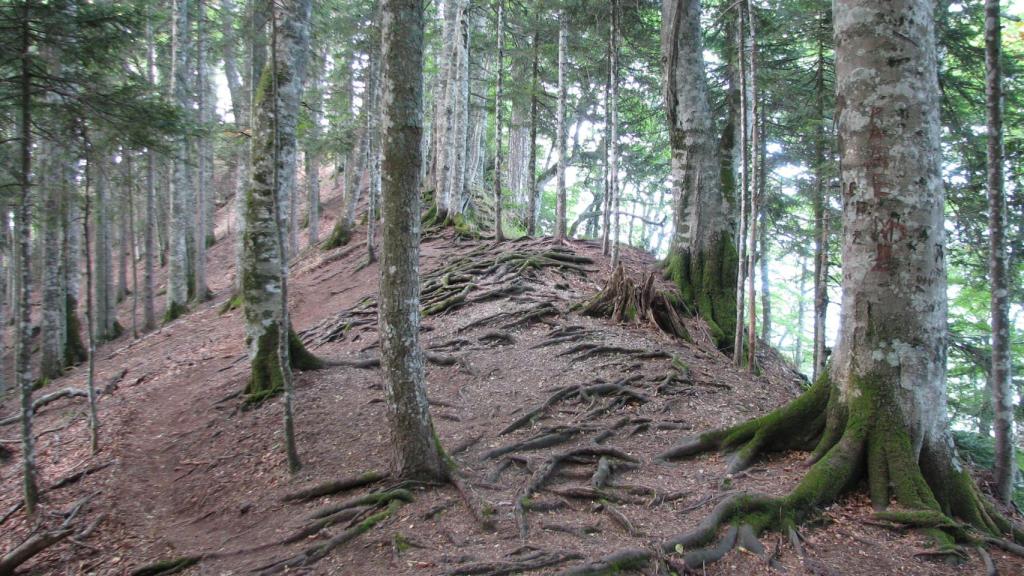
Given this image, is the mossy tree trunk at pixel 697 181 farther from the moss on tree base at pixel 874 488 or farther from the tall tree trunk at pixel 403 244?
the tall tree trunk at pixel 403 244

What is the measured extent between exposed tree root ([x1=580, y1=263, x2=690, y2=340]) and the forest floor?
259 millimetres

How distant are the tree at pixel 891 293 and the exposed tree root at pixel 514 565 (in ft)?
4.78

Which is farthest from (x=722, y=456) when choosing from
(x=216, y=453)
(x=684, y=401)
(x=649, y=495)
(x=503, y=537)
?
(x=216, y=453)

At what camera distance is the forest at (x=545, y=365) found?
4547mm

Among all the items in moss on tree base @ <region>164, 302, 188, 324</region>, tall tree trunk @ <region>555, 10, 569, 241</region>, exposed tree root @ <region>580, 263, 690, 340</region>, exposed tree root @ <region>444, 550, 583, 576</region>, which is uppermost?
tall tree trunk @ <region>555, 10, 569, 241</region>

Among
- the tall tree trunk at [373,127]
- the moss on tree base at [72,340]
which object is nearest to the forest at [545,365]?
the moss on tree base at [72,340]

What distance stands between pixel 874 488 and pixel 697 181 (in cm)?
723

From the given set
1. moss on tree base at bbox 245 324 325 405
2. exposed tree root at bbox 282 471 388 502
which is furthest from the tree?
moss on tree base at bbox 245 324 325 405

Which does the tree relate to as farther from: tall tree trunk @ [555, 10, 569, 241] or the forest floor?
tall tree trunk @ [555, 10, 569, 241]

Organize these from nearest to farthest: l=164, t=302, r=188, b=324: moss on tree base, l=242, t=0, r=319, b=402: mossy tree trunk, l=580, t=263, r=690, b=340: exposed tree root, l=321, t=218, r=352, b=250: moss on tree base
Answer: l=242, t=0, r=319, b=402: mossy tree trunk
l=580, t=263, r=690, b=340: exposed tree root
l=164, t=302, r=188, b=324: moss on tree base
l=321, t=218, r=352, b=250: moss on tree base

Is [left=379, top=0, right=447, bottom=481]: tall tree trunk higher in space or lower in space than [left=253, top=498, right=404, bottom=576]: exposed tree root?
higher

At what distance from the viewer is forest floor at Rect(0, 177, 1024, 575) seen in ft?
14.3

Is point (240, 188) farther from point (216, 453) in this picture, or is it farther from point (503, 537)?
point (503, 537)

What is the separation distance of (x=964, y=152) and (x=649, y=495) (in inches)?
372
